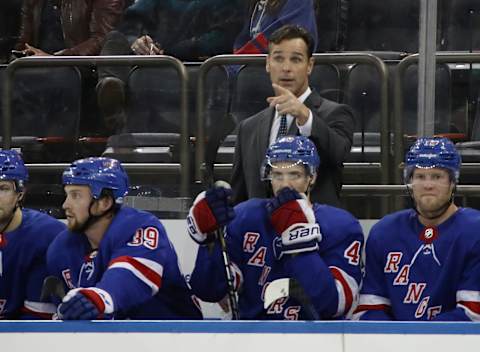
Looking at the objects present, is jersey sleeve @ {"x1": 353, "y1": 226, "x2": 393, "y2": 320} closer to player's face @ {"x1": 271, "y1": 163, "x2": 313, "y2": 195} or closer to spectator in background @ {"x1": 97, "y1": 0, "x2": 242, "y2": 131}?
player's face @ {"x1": 271, "y1": 163, "x2": 313, "y2": 195}

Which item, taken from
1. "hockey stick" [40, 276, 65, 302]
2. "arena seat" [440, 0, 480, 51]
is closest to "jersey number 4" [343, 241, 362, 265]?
"hockey stick" [40, 276, 65, 302]

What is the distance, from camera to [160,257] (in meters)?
3.42

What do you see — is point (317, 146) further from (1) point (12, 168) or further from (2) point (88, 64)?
(2) point (88, 64)

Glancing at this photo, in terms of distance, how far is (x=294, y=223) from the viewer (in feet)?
10.9

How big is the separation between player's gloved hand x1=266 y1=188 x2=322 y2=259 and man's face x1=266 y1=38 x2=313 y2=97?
1.68ft

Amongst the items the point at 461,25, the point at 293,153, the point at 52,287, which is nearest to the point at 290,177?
the point at 293,153

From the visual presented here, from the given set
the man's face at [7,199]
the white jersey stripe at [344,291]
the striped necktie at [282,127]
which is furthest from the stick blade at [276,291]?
the man's face at [7,199]

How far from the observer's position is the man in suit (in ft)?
12.0

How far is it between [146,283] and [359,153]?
112 cm

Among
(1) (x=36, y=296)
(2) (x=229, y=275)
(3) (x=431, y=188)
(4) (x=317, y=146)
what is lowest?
(1) (x=36, y=296)

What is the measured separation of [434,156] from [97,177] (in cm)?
95

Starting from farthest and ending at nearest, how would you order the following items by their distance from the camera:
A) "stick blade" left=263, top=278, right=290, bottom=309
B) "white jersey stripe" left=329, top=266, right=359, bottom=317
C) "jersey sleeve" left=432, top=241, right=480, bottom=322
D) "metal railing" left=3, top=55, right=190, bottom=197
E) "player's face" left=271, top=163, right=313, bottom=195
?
"metal railing" left=3, top=55, right=190, bottom=197
"player's face" left=271, top=163, right=313, bottom=195
"white jersey stripe" left=329, top=266, right=359, bottom=317
"jersey sleeve" left=432, top=241, right=480, bottom=322
"stick blade" left=263, top=278, right=290, bottom=309

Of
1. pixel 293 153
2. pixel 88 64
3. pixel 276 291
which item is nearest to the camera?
pixel 276 291

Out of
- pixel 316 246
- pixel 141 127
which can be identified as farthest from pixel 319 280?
pixel 141 127
